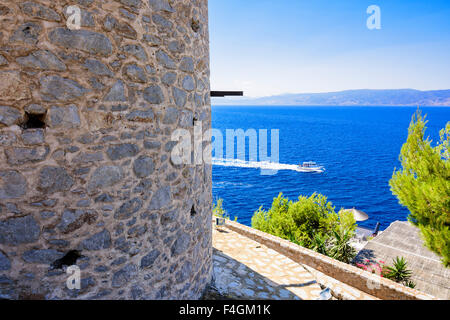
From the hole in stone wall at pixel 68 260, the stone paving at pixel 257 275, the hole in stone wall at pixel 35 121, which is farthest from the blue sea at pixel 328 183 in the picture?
the hole in stone wall at pixel 35 121

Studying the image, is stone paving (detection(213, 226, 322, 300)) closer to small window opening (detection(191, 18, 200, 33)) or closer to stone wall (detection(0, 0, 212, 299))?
stone wall (detection(0, 0, 212, 299))

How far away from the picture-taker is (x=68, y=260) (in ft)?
10.00

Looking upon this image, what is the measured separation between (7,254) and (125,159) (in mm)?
1465

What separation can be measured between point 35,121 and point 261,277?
5.48 meters

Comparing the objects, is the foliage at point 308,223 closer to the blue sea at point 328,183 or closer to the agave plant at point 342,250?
the agave plant at point 342,250

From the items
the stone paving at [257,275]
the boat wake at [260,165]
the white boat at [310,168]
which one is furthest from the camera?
the boat wake at [260,165]

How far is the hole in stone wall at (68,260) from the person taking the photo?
2975mm

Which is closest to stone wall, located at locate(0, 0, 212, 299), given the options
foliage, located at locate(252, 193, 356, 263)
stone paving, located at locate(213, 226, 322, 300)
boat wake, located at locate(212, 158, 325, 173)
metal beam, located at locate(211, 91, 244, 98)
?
metal beam, located at locate(211, 91, 244, 98)

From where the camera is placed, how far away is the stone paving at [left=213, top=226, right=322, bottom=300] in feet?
18.6

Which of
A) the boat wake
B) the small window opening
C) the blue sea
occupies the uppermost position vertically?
the small window opening

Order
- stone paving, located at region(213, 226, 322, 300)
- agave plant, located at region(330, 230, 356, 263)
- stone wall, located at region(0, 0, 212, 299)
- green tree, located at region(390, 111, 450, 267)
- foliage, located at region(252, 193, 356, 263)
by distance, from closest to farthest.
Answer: stone wall, located at region(0, 0, 212, 299)
stone paving, located at region(213, 226, 322, 300)
green tree, located at region(390, 111, 450, 267)
agave plant, located at region(330, 230, 356, 263)
foliage, located at region(252, 193, 356, 263)

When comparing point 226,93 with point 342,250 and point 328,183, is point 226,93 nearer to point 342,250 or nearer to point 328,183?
point 342,250
